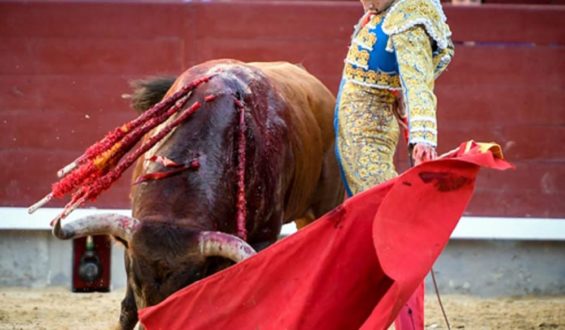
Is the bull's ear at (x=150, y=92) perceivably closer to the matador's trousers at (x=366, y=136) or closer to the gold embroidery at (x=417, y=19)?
the matador's trousers at (x=366, y=136)

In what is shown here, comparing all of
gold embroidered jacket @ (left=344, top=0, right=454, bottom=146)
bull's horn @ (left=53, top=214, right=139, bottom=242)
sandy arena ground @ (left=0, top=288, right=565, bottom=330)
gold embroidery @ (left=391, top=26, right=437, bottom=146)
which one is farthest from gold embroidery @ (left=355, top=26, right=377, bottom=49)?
sandy arena ground @ (left=0, top=288, right=565, bottom=330)

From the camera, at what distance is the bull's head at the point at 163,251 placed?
3.57m

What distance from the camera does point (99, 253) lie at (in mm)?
6621

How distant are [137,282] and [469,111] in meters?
3.56

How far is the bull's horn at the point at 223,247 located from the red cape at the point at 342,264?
0.16 ft

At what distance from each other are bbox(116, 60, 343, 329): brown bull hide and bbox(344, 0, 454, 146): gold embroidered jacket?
361 millimetres

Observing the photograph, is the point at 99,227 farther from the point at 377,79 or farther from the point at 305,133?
the point at 305,133

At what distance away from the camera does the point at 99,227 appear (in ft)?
12.0

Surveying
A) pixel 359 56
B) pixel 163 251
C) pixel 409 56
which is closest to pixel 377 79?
pixel 359 56

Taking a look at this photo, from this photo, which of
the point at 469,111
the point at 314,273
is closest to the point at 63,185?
the point at 314,273

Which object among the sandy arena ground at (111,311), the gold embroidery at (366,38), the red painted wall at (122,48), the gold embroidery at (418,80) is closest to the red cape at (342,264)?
the gold embroidery at (418,80)

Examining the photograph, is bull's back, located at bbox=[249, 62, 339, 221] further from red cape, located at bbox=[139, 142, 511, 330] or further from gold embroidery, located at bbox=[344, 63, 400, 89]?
red cape, located at bbox=[139, 142, 511, 330]

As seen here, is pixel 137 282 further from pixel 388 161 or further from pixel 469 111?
pixel 469 111

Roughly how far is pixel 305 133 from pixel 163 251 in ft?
4.15
